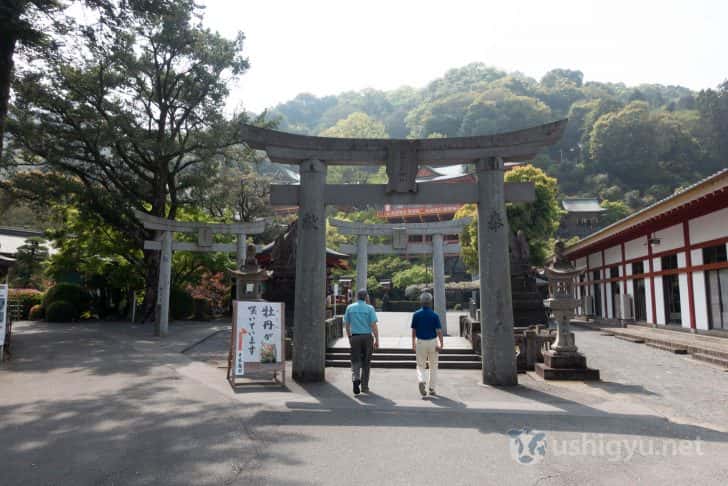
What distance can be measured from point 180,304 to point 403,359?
1585 cm

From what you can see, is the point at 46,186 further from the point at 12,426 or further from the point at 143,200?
the point at 12,426

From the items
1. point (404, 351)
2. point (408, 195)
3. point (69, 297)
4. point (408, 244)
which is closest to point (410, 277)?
point (408, 244)

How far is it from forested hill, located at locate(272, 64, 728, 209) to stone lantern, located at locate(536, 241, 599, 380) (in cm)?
4510

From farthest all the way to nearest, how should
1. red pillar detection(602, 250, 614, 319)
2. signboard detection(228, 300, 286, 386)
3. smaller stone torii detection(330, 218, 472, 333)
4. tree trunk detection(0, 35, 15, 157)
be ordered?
1. red pillar detection(602, 250, 614, 319)
2. smaller stone torii detection(330, 218, 472, 333)
3. tree trunk detection(0, 35, 15, 157)
4. signboard detection(228, 300, 286, 386)

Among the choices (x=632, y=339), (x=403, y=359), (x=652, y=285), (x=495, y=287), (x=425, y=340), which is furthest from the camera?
(x=652, y=285)

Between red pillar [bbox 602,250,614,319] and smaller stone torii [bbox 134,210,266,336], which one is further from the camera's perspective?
red pillar [bbox 602,250,614,319]

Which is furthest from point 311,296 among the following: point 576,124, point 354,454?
point 576,124

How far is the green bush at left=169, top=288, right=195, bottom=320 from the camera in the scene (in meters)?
22.4

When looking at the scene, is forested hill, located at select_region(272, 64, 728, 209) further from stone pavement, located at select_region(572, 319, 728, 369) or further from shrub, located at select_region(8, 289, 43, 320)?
stone pavement, located at select_region(572, 319, 728, 369)

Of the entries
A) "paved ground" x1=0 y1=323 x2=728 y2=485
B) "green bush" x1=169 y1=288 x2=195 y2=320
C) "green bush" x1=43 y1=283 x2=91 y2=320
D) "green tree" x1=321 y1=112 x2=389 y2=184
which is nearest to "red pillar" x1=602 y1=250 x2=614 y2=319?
"paved ground" x1=0 y1=323 x2=728 y2=485

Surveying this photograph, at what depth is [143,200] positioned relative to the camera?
21.6 metres

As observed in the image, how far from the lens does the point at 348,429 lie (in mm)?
5473

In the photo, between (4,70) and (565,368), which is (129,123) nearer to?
(4,70)

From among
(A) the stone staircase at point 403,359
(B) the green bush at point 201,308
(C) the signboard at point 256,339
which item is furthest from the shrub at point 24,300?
(C) the signboard at point 256,339
